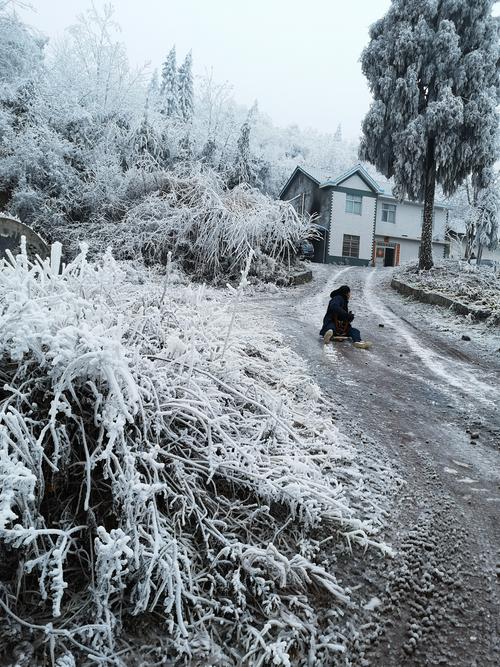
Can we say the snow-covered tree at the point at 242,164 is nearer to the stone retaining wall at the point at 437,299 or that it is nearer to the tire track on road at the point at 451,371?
the stone retaining wall at the point at 437,299

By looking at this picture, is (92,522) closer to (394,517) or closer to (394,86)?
(394,517)

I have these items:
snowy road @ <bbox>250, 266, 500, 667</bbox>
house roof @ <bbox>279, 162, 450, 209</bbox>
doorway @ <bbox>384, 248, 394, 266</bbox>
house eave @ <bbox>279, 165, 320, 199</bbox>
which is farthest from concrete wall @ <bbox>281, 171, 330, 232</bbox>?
snowy road @ <bbox>250, 266, 500, 667</bbox>

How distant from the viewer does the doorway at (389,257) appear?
3103 centimetres

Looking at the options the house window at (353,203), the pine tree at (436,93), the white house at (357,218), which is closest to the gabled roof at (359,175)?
the white house at (357,218)

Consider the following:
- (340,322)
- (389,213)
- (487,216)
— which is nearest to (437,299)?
(340,322)

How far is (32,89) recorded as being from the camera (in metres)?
16.4

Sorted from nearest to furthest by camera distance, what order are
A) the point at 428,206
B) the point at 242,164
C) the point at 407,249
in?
the point at 428,206, the point at 242,164, the point at 407,249

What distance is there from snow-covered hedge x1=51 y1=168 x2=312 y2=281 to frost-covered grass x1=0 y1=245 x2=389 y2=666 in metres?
10.4

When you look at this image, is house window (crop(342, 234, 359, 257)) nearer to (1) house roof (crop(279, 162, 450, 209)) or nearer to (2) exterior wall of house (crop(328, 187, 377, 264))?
(2) exterior wall of house (crop(328, 187, 377, 264))

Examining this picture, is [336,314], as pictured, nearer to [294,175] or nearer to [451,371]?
[451,371]

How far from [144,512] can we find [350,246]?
28.2m

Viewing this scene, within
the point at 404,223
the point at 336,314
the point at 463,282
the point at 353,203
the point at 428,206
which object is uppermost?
the point at 353,203

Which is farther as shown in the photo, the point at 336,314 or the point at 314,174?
the point at 314,174

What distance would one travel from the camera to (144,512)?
192 cm
